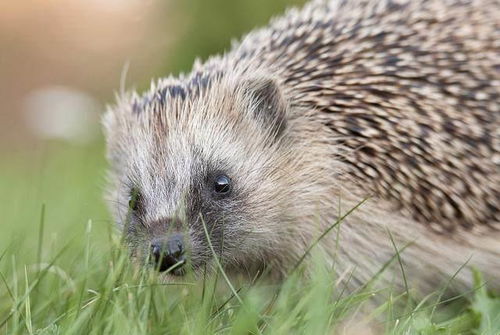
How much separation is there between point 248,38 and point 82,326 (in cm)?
238

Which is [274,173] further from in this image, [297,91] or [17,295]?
[17,295]

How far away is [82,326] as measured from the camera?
3.26m

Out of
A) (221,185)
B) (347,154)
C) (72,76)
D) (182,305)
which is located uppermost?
(72,76)

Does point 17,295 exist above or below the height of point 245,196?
below

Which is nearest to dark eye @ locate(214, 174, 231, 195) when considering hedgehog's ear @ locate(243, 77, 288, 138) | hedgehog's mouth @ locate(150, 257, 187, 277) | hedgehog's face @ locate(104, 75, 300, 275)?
hedgehog's face @ locate(104, 75, 300, 275)

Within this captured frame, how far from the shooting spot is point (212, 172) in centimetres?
427

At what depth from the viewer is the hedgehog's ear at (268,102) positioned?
14.7 feet

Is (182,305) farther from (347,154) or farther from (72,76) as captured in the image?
(72,76)

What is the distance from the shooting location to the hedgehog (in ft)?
14.0

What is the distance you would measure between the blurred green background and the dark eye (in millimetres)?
538

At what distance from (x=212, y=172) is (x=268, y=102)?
510mm

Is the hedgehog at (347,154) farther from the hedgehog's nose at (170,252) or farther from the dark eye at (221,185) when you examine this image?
the hedgehog's nose at (170,252)

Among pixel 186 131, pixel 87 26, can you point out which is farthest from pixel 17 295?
pixel 87 26

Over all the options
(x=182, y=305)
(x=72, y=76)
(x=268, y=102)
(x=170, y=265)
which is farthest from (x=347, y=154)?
(x=72, y=76)
